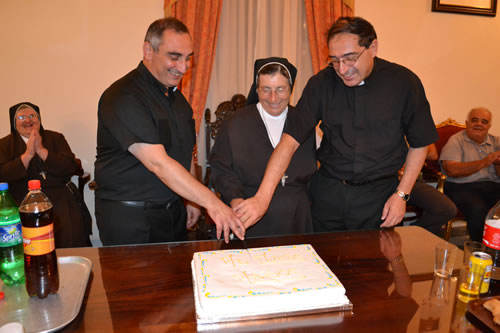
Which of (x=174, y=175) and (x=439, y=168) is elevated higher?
(x=174, y=175)

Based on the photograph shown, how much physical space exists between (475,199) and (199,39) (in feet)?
11.0

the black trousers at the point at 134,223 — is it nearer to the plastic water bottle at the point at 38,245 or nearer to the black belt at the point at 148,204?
the black belt at the point at 148,204

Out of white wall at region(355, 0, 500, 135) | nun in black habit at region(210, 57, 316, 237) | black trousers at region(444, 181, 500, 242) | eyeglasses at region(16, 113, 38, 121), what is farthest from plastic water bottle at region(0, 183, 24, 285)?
white wall at region(355, 0, 500, 135)

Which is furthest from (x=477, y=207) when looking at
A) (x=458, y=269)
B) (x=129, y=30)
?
(x=129, y=30)

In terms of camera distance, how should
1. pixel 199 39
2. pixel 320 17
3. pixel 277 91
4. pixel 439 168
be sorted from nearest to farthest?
pixel 277 91 < pixel 199 39 < pixel 320 17 < pixel 439 168

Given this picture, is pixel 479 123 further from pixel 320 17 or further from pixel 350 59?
pixel 350 59

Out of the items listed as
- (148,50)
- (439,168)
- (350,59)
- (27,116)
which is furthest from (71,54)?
(439,168)

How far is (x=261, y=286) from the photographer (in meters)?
1.09

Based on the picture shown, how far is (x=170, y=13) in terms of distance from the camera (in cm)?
373

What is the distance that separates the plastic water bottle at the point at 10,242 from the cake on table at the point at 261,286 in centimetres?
55

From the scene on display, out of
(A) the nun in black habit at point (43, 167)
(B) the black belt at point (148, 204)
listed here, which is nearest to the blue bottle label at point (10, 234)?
(B) the black belt at point (148, 204)

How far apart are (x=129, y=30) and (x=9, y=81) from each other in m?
1.30

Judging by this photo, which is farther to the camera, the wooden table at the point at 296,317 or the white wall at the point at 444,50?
the white wall at the point at 444,50

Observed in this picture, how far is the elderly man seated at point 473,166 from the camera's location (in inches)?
148
